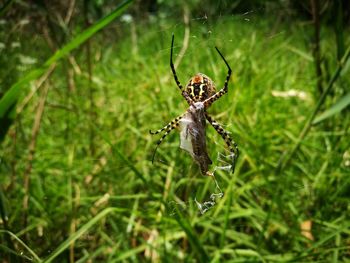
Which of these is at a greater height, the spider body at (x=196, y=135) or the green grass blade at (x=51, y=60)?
the green grass blade at (x=51, y=60)

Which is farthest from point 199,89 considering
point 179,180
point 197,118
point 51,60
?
point 179,180

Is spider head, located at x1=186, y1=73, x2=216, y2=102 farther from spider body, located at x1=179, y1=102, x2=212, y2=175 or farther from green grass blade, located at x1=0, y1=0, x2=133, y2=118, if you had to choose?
green grass blade, located at x1=0, y1=0, x2=133, y2=118

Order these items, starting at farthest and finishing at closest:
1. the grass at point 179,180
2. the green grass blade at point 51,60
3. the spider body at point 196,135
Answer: the grass at point 179,180, the spider body at point 196,135, the green grass blade at point 51,60

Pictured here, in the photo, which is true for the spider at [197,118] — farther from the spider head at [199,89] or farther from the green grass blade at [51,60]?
the green grass blade at [51,60]

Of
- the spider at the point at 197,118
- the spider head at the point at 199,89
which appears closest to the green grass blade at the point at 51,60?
the spider at the point at 197,118

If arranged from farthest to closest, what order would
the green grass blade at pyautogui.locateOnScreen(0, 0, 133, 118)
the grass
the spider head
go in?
the grass → the spider head → the green grass blade at pyautogui.locateOnScreen(0, 0, 133, 118)

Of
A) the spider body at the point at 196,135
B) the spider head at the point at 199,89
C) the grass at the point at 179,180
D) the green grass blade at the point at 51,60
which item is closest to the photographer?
the green grass blade at the point at 51,60

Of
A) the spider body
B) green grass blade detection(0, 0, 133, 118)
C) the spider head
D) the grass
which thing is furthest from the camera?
the grass

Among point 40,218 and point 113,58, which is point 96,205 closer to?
point 40,218

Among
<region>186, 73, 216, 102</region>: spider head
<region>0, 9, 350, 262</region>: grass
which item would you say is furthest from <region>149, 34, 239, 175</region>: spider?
<region>0, 9, 350, 262</region>: grass

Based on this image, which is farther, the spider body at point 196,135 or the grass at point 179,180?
the grass at point 179,180
